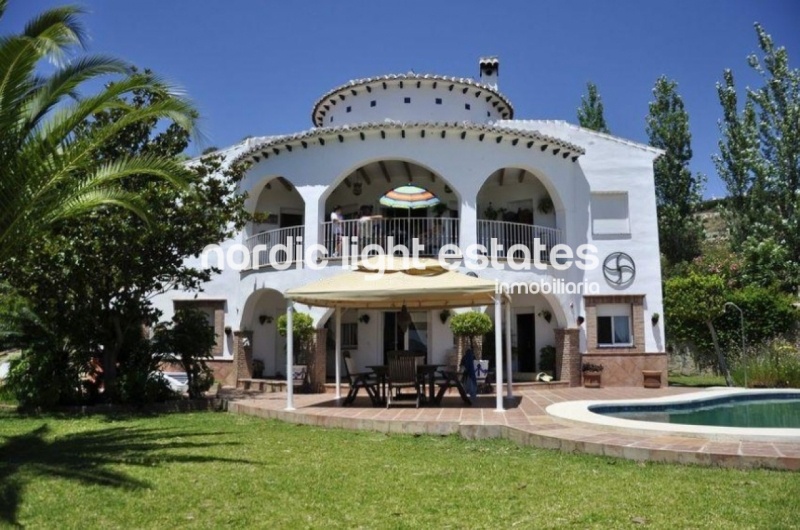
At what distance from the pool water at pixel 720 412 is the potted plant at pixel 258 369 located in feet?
37.0

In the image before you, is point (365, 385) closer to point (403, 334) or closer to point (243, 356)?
point (403, 334)

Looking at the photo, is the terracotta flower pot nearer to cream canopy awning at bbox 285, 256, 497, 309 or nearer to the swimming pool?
the swimming pool

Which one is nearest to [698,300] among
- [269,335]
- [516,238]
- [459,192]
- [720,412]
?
[516,238]

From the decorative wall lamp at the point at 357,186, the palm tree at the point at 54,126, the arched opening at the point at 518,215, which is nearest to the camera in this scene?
the palm tree at the point at 54,126

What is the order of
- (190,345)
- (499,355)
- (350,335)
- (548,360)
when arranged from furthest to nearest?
(350,335) → (548,360) → (190,345) → (499,355)

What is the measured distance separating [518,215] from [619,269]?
140 inches

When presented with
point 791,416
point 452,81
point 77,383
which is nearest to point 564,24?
point 452,81

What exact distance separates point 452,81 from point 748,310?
12.1 m

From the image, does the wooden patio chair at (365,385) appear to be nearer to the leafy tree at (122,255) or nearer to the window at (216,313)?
the leafy tree at (122,255)

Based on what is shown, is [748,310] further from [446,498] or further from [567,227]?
[446,498]

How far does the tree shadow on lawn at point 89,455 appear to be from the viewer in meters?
6.43

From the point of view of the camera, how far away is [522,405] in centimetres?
1248

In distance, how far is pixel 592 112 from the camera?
125 feet

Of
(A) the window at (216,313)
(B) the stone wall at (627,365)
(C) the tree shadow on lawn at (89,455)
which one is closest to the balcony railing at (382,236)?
(A) the window at (216,313)
